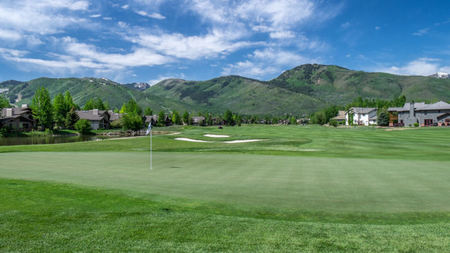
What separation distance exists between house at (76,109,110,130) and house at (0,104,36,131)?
70.8 feet

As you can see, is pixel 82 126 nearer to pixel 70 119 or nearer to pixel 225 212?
pixel 70 119

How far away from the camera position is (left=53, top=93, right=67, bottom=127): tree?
11106 cm

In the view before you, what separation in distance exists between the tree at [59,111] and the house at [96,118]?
12570 millimetres

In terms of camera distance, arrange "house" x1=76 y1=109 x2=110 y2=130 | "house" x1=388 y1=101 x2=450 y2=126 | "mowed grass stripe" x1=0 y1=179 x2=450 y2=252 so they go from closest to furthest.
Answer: "mowed grass stripe" x1=0 y1=179 x2=450 y2=252
"house" x1=388 y1=101 x2=450 y2=126
"house" x1=76 y1=109 x2=110 y2=130

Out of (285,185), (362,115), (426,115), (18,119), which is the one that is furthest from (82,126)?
(362,115)

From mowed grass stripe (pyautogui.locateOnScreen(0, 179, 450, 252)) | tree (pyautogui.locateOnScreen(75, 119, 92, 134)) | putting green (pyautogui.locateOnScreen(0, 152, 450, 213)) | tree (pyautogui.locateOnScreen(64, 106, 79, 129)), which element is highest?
tree (pyautogui.locateOnScreen(64, 106, 79, 129))

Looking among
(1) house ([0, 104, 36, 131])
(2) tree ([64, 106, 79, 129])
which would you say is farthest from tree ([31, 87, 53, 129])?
(2) tree ([64, 106, 79, 129])

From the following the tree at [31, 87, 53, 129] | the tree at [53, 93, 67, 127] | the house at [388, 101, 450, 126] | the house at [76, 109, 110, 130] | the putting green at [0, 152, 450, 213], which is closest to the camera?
the putting green at [0, 152, 450, 213]

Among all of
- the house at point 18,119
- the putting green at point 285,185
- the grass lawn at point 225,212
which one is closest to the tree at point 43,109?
the house at point 18,119

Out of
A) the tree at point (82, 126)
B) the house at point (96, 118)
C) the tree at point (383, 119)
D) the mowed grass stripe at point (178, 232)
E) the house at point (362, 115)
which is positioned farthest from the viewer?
the house at point (362, 115)

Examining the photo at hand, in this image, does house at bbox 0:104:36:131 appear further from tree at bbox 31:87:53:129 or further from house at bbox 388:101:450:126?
house at bbox 388:101:450:126

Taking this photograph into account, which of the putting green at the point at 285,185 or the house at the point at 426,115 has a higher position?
the house at the point at 426,115

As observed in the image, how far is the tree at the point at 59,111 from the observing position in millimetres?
111062

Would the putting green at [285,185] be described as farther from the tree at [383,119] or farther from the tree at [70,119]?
the tree at [383,119]
